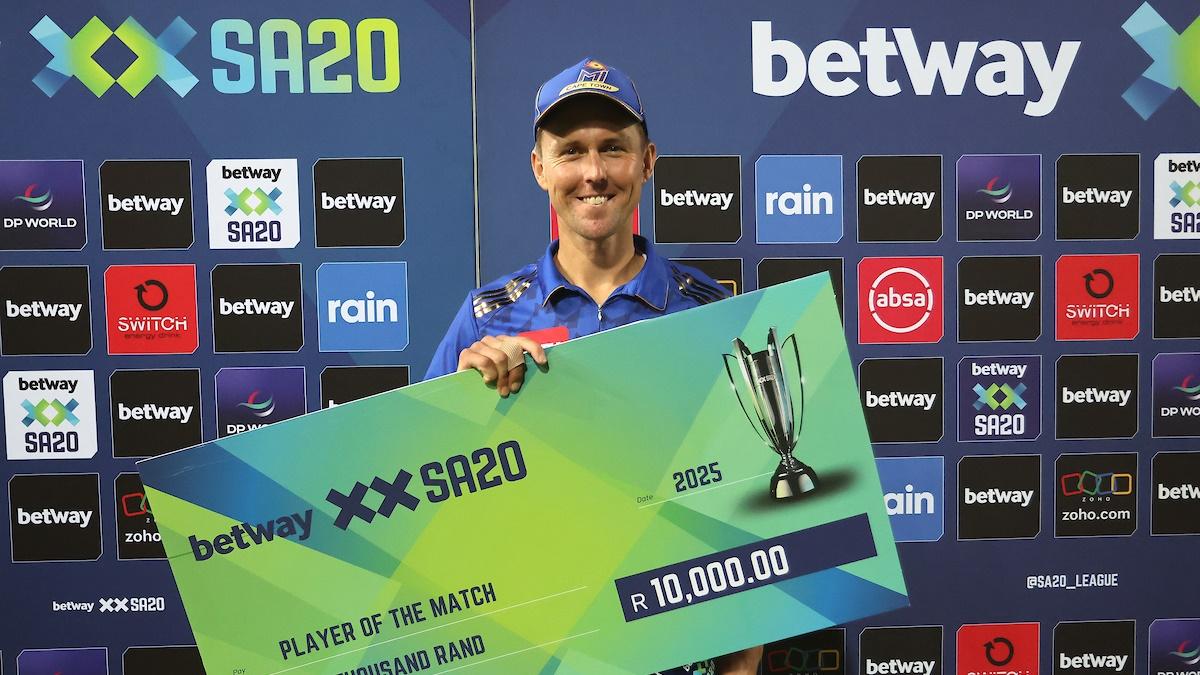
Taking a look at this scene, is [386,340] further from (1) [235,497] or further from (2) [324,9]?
(1) [235,497]

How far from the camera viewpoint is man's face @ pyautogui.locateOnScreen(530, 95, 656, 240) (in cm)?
131

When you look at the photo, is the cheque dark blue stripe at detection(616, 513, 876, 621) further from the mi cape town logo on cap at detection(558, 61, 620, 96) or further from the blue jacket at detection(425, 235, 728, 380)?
the mi cape town logo on cap at detection(558, 61, 620, 96)

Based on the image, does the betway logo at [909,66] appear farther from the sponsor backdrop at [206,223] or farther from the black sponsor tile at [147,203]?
the black sponsor tile at [147,203]

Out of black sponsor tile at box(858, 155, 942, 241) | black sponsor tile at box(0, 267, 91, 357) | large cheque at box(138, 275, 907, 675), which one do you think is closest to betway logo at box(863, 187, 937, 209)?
black sponsor tile at box(858, 155, 942, 241)

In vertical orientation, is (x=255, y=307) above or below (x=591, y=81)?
below

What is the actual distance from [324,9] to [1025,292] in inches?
70.0

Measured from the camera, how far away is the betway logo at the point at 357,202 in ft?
6.82

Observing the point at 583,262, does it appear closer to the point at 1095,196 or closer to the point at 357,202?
the point at 357,202

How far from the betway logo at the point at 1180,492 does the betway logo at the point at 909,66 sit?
986 millimetres

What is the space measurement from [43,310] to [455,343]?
125cm

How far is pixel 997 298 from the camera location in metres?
2.16

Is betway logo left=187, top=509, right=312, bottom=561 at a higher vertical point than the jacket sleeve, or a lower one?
lower

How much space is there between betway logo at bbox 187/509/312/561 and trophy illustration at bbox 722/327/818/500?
61cm
